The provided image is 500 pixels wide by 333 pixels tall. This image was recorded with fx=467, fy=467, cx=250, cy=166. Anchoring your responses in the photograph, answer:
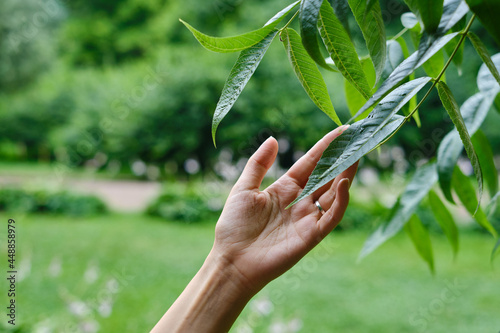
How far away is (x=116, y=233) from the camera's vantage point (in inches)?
189

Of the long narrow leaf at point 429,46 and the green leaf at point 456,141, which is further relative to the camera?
the green leaf at point 456,141

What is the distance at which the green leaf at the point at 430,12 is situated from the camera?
303 mm

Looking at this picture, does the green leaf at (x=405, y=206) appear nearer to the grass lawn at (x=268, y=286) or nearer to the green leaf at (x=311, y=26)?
the green leaf at (x=311, y=26)

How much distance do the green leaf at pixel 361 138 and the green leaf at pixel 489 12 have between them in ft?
0.25

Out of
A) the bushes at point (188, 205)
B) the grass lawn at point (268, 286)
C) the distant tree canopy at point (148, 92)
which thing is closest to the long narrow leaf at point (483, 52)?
the grass lawn at point (268, 286)

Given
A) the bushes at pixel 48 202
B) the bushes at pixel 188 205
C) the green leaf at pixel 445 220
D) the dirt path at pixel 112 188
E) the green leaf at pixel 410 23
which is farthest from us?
the dirt path at pixel 112 188

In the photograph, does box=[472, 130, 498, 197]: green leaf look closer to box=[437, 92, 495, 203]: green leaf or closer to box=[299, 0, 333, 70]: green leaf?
box=[437, 92, 495, 203]: green leaf

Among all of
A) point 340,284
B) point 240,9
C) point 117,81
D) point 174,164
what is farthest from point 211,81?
point 340,284

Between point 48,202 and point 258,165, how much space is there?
5.23 m

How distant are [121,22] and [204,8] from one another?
3530 millimetres

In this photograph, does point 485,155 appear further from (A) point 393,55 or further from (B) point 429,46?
(B) point 429,46

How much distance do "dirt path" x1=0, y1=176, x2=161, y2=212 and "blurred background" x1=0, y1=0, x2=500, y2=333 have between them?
42 mm

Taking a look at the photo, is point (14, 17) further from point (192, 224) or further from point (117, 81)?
point (192, 224)

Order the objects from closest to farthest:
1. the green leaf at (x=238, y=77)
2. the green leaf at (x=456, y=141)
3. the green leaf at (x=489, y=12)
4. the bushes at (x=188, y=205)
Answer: the green leaf at (x=489, y=12)
the green leaf at (x=238, y=77)
the green leaf at (x=456, y=141)
the bushes at (x=188, y=205)
